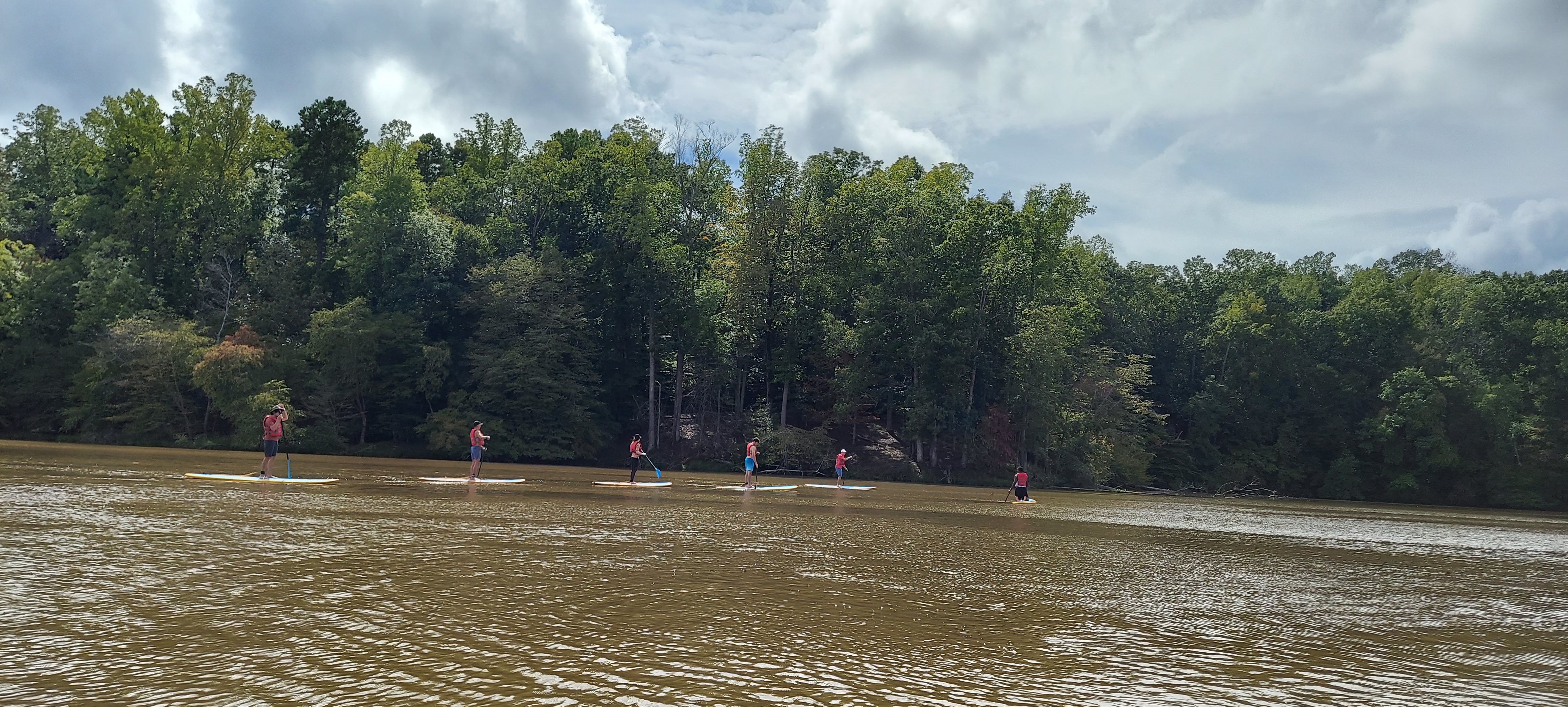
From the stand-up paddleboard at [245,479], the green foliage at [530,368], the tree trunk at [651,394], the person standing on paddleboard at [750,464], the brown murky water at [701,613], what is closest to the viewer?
the brown murky water at [701,613]

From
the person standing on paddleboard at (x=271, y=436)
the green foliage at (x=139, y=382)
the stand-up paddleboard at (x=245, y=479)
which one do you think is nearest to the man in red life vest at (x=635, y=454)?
the stand-up paddleboard at (x=245, y=479)

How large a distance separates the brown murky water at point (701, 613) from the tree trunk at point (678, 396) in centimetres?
3977

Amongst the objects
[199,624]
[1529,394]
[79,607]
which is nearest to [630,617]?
[199,624]

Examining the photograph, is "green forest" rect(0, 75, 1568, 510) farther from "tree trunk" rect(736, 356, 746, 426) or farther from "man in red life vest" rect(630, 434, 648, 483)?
"man in red life vest" rect(630, 434, 648, 483)

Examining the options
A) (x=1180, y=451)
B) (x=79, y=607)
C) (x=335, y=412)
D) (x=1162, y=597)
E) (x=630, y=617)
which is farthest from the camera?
(x=1180, y=451)

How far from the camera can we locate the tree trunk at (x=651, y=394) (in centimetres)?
5672

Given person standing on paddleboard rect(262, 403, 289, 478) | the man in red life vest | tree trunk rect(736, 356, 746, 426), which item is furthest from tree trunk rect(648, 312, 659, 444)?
person standing on paddleboard rect(262, 403, 289, 478)

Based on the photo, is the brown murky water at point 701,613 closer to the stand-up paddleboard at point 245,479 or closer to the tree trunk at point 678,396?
the stand-up paddleboard at point 245,479

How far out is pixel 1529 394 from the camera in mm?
62406

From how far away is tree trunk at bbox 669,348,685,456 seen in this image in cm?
5744

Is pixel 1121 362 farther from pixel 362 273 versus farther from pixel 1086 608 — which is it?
A: pixel 1086 608

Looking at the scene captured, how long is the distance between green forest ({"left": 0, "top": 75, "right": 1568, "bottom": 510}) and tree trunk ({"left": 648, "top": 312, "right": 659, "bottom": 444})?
267 millimetres

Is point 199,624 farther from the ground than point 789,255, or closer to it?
closer to it

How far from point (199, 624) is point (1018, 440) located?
51.3 m
